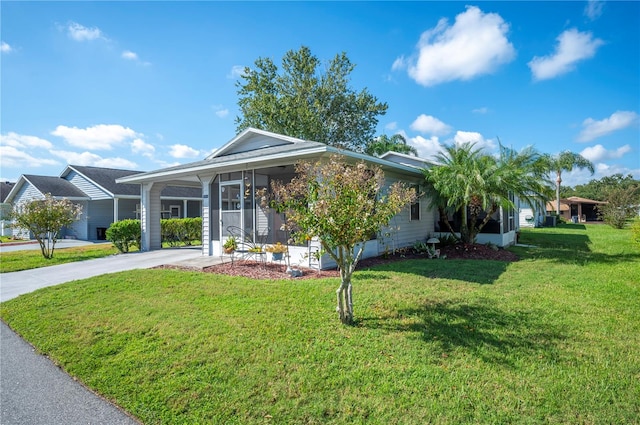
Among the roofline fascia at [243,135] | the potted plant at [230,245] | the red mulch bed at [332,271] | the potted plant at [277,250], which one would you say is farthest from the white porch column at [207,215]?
the potted plant at [277,250]

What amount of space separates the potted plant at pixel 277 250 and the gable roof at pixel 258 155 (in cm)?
224

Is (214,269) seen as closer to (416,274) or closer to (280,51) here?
(416,274)

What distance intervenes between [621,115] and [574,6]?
31.9 ft

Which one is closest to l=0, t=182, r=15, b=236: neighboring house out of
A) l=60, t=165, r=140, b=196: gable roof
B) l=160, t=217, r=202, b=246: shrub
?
l=60, t=165, r=140, b=196: gable roof

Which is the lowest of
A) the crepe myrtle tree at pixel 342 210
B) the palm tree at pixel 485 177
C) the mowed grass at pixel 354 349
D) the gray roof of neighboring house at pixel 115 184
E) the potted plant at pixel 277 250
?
the mowed grass at pixel 354 349

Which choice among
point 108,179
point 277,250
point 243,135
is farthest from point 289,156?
point 108,179

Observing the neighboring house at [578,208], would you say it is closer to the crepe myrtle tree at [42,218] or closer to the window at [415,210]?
the window at [415,210]

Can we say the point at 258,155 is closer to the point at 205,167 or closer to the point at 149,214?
the point at 205,167

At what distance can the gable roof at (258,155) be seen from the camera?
783 cm

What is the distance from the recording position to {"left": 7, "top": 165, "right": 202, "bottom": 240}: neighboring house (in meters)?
20.8

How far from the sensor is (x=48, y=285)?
7.47 m

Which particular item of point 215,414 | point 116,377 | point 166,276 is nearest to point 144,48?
point 166,276

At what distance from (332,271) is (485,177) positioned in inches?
239

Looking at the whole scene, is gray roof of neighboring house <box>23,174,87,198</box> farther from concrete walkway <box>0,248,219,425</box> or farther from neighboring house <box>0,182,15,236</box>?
concrete walkway <box>0,248,219,425</box>
